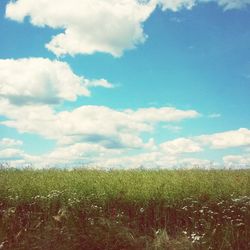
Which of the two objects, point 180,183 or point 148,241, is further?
point 180,183

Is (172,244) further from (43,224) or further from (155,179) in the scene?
(155,179)

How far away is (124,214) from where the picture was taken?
35.5ft

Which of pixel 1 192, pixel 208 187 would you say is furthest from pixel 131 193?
pixel 1 192

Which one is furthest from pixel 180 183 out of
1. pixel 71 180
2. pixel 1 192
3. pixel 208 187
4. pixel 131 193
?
pixel 1 192

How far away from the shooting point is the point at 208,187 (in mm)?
12273

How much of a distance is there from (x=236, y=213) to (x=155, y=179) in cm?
388

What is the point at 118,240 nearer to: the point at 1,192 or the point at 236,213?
the point at 236,213

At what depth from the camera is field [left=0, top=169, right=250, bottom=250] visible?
30.4 feet

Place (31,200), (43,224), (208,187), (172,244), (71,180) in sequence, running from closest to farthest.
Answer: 1. (172,244)
2. (43,224)
3. (31,200)
4. (208,187)
5. (71,180)

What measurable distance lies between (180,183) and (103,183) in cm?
234

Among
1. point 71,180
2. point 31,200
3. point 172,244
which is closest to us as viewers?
point 172,244

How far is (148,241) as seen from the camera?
30.7 feet

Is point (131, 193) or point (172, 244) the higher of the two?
point (131, 193)

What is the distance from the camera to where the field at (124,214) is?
364 inches
